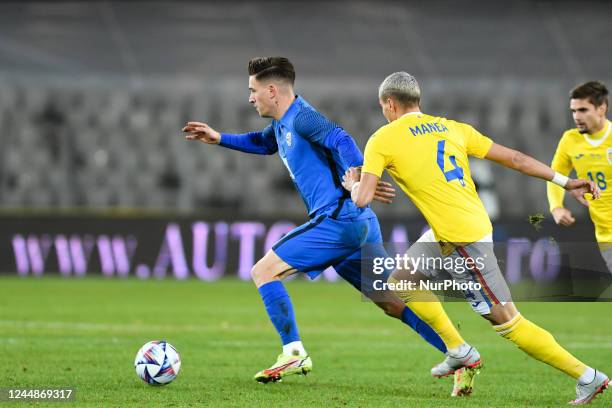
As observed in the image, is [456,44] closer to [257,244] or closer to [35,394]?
[257,244]

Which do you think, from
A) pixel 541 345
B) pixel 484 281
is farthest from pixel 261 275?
pixel 541 345

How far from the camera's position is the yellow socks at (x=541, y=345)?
6.56m

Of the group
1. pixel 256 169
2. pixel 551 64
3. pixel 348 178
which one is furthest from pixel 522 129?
pixel 348 178

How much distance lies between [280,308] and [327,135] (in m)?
1.16

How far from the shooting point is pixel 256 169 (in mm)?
20359

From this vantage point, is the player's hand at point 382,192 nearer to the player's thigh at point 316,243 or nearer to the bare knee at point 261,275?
the player's thigh at point 316,243

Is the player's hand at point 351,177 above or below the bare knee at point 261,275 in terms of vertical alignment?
above

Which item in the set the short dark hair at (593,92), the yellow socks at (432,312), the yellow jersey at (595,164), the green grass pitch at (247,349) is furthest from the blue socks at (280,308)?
the short dark hair at (593,92)

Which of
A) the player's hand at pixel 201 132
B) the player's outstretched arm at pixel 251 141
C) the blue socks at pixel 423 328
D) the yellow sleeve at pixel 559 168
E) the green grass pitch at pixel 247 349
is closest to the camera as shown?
the green grass pitch at pixel 247 349

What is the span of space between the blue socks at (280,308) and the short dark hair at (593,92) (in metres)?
2.58

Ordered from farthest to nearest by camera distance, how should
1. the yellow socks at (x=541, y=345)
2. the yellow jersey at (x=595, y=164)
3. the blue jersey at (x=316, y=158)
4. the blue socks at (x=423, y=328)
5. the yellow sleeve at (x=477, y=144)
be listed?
the yellow jersey at (x=595, y=164)
the blue socks at (x=423, y=328)
the blue jersey at (x=316, y=158)
the yellow sleeve at (x=477, y=144)
the yellow socks at (x=541, y=345)

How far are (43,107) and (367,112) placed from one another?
5.89m

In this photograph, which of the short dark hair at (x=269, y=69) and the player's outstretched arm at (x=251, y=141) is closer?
the short dark hair at (x=269, y=69)

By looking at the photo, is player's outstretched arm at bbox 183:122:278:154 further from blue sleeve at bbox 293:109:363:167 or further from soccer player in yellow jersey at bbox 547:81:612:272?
soccer player in yellow jersey at bbox 547:81:612:272
